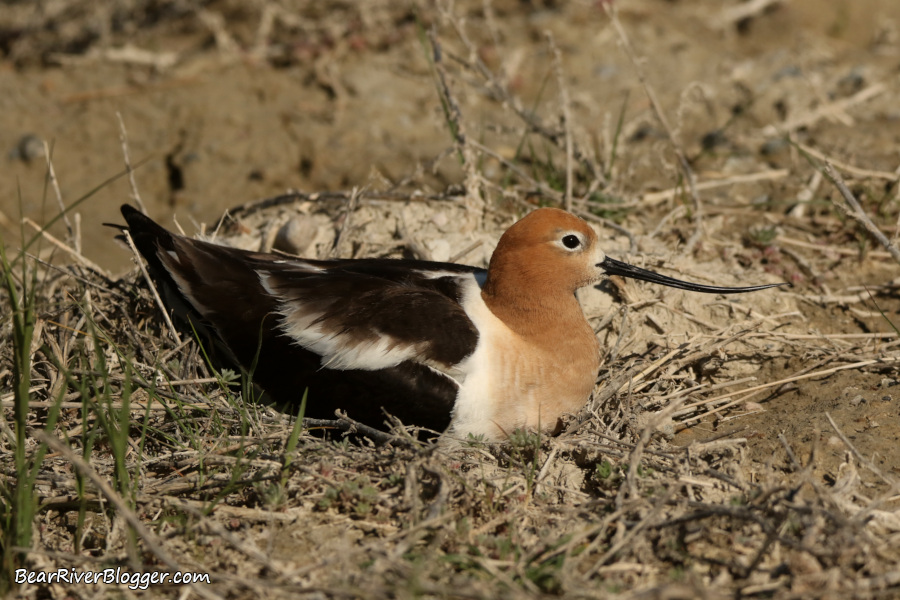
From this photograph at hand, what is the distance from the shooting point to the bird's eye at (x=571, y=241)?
3898 millimetres

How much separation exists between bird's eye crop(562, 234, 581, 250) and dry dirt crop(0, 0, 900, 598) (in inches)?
27.7

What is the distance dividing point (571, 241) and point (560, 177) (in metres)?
1.81

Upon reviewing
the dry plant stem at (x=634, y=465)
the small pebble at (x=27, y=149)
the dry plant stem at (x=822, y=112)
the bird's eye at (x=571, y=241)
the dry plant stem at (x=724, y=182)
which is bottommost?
the dry plant stem at (x=634, y=465)

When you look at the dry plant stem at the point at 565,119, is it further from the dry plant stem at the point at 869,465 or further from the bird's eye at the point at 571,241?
the dry plant stem at the point at 869,465

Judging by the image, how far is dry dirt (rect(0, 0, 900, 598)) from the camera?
123 inches

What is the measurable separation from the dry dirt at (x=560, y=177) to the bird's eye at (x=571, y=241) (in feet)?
2.31

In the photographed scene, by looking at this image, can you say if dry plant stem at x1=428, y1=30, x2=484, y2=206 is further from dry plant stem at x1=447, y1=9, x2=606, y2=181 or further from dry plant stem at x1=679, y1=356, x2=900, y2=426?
dry plant stem at x1=679, y1=356, x2=900, y2=426

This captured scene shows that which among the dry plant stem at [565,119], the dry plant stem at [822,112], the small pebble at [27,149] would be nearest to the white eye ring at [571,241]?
the dry plant stem at [565,119]

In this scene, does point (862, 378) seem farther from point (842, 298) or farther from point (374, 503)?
point (374, 503)

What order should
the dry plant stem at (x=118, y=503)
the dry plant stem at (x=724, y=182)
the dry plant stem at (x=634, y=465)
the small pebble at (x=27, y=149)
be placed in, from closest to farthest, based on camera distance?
the dry plant stem at (x=118, y=503)
the dry plant stem at (x=634, y=465)
the dry plant stem at (x=724, y=182)
the small pebble at (x=27, y=149)

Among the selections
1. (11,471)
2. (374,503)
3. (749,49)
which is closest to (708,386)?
(374,503)

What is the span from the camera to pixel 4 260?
10.5ft

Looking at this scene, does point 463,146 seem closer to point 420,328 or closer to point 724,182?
A: point 420,328

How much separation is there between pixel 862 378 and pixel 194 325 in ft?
10.3
